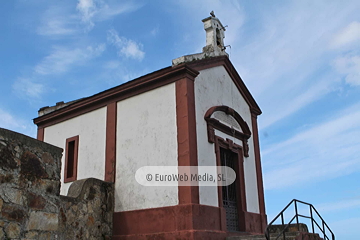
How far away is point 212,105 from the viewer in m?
10.8

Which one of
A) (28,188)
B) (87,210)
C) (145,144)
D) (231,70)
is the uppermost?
(231,70)

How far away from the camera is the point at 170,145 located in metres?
9.75

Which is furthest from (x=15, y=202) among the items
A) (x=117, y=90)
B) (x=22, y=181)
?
(x=117, y=90)

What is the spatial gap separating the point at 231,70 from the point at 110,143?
4.48 meters

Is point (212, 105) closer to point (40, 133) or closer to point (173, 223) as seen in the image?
point (173, 223)

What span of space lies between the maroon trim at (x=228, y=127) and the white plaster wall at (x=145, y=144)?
1016 millimetres

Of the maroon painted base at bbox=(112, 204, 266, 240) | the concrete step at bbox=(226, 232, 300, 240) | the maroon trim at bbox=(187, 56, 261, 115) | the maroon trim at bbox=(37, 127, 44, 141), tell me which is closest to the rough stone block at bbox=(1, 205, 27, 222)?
the maroon painted base at bbox=(112, 204, 266, 240)

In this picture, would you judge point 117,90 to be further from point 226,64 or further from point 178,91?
point 226,64

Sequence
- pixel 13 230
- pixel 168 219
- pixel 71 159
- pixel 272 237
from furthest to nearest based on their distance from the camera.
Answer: pixel 71 159 → pixel 168 219 → pixel 272 237 → pixel 13 230

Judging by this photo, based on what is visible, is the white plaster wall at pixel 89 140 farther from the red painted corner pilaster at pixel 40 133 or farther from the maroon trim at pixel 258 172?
the maroon trim at pixel 258 172

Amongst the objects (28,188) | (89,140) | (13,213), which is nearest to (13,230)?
(13,213)

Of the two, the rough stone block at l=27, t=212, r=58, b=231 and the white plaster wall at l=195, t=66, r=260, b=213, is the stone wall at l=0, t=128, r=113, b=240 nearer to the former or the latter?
the rough stone block at l=27, t=212, r=58, b=231

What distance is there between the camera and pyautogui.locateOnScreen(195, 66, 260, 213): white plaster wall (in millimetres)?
9805

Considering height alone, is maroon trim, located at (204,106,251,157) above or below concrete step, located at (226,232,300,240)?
above
